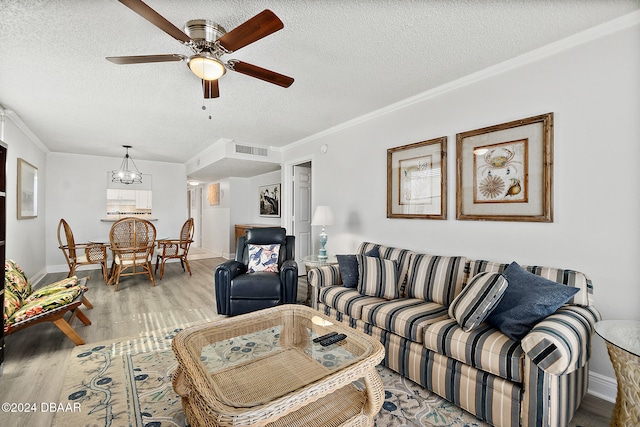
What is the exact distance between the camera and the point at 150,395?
6.20ft

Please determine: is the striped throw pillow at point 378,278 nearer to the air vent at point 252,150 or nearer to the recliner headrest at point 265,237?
the recliner headrest at point 265,237

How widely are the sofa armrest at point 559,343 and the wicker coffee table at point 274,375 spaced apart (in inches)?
29.0

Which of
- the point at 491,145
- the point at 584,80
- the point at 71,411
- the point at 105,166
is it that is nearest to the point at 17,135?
the point at 105,166

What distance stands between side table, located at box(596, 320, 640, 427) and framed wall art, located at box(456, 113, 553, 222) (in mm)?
886

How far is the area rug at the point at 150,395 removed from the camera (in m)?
1.66

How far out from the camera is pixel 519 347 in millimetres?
1570

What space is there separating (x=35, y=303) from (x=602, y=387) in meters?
4.13

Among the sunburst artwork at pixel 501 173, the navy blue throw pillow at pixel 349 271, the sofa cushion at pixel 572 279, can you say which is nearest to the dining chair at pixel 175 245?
the navy blue throw pillow at pixel 349 271

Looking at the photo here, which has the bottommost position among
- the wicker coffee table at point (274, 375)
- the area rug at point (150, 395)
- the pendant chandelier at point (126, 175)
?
the area rug at point (150, 395)

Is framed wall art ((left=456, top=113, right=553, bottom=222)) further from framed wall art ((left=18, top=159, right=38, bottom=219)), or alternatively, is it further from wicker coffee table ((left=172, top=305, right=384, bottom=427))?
framed wall art ((left=18, top=159, right=38, bottom=219))

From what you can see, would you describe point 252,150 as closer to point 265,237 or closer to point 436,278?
point 265,237

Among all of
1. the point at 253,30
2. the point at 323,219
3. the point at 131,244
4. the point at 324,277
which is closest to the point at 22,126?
the point at 131,244

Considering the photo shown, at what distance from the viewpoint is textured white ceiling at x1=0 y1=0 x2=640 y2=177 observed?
67.9 inches

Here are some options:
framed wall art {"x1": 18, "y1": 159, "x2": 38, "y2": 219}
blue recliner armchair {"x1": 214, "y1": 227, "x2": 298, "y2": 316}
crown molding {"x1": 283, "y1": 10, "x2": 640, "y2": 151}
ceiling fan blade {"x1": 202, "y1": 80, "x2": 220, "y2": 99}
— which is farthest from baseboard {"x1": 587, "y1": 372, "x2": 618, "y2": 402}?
framed wall art {"x1": 18, "y1": 159, "x2": 38, "y2": 219}
